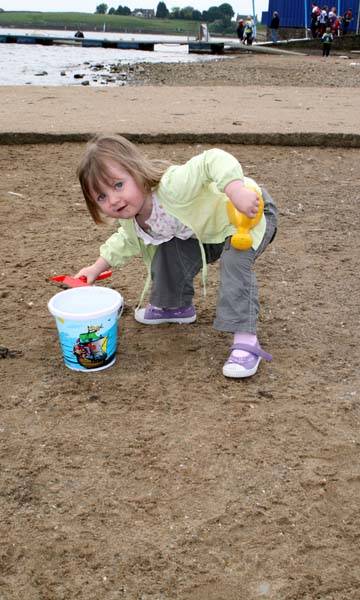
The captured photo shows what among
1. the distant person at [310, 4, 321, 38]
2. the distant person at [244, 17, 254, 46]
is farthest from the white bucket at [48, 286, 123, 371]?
the distant person at [244, 17, 254, 46]

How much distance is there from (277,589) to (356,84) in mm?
13587

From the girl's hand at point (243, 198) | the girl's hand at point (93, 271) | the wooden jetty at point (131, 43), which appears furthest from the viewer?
the wooden jetty at point (131, 43)

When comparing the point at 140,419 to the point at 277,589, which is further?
the point at 140,419

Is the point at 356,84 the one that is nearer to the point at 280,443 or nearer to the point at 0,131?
the point at 0,131

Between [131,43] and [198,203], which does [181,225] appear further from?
[131,43]

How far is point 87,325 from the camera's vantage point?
2.39 m

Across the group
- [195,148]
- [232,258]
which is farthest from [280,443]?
[195,148]

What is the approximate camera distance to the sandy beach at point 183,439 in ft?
5.29

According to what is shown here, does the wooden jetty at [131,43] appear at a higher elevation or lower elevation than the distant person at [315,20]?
lower

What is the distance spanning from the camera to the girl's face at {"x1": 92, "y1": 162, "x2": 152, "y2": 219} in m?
2.40

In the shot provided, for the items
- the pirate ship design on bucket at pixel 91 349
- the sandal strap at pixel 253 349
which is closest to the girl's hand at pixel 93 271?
the pirate ship design on bucket at pixel 91 349

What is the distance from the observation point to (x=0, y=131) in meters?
5.75

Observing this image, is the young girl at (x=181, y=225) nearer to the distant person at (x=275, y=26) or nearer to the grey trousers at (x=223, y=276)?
the grey trousers at (x=223, y=276)

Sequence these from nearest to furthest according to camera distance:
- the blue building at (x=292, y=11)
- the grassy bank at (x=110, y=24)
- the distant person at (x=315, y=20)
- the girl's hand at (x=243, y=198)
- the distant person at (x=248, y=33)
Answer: the girl's hand at (x=243, y=198) → the distant person at (x=315, y=20) → the distant person at (x=248, y=33) → the blue building at (x=292, y=11) → the grassy bank at (x=110, y=24)
